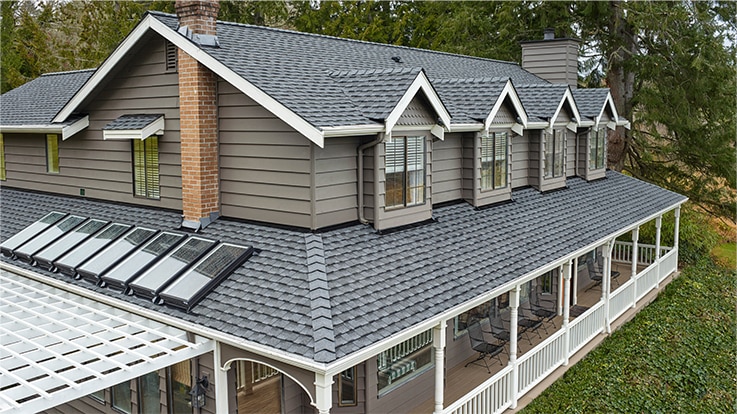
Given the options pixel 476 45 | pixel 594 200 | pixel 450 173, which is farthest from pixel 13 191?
pixel 476 45

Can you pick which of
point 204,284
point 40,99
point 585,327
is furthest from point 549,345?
point 40,99

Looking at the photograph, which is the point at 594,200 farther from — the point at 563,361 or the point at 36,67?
the point at 36,67

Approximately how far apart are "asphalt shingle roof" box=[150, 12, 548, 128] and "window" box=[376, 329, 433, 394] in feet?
12.5

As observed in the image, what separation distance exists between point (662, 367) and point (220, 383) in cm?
977

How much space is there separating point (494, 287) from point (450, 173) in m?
3.47

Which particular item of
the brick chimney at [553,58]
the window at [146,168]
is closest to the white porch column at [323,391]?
the window at [146,168]

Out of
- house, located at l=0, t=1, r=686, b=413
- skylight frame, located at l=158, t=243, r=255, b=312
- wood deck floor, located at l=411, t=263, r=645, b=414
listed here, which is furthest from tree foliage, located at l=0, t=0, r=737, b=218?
skylight frame, located at l=158, t=243, r=255, b=312

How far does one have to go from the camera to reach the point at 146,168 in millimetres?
12047

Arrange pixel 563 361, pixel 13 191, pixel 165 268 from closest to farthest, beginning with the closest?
1. pixel 165 268
2. pixel 563 361
3. pixel 13 191

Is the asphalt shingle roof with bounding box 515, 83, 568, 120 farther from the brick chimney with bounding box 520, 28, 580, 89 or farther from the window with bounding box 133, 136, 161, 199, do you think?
the window with bounding box 133, 136, 161, 199

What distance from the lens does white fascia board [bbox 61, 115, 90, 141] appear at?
41.7 ft

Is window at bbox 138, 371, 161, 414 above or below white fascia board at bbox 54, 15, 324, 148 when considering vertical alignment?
below

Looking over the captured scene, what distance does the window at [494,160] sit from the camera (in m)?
13.1

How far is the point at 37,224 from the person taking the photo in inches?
501
